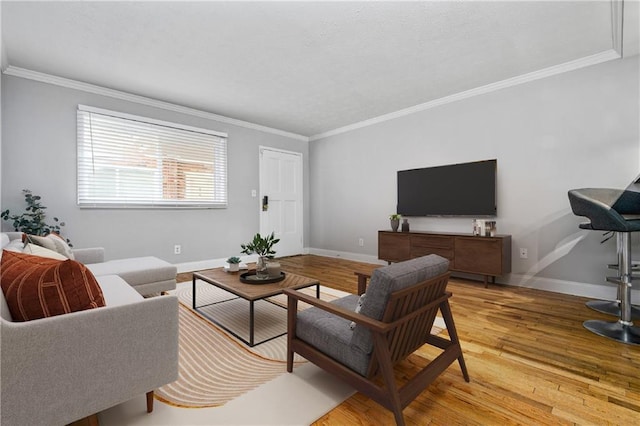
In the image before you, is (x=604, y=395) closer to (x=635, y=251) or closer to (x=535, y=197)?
(x=635, y=251)

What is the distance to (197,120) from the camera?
4.62 metres

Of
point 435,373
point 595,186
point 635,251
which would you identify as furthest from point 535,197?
point 435,373

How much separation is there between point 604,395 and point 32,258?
2961 mm

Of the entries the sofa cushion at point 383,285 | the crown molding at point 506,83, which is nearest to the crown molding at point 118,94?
the crown molding at point 506,83

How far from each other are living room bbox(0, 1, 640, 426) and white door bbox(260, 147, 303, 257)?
0.71 metres

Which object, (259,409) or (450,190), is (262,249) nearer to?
(259,409)

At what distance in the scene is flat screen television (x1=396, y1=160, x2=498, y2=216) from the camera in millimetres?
3781

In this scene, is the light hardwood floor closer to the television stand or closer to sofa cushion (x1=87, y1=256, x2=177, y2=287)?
the television stand

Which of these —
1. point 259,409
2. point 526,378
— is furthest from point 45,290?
point 526,378

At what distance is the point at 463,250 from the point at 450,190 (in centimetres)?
90

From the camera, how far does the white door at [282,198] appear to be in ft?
18.1

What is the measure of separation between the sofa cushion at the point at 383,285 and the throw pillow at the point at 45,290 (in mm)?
1184

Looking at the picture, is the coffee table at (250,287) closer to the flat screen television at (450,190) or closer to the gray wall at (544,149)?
the flat screen television at (450,190)

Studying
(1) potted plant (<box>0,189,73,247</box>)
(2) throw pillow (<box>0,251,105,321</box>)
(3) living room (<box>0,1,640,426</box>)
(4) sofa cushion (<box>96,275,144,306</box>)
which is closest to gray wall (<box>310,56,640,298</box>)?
(3) living room (<box>0,1,640,426</box>)
